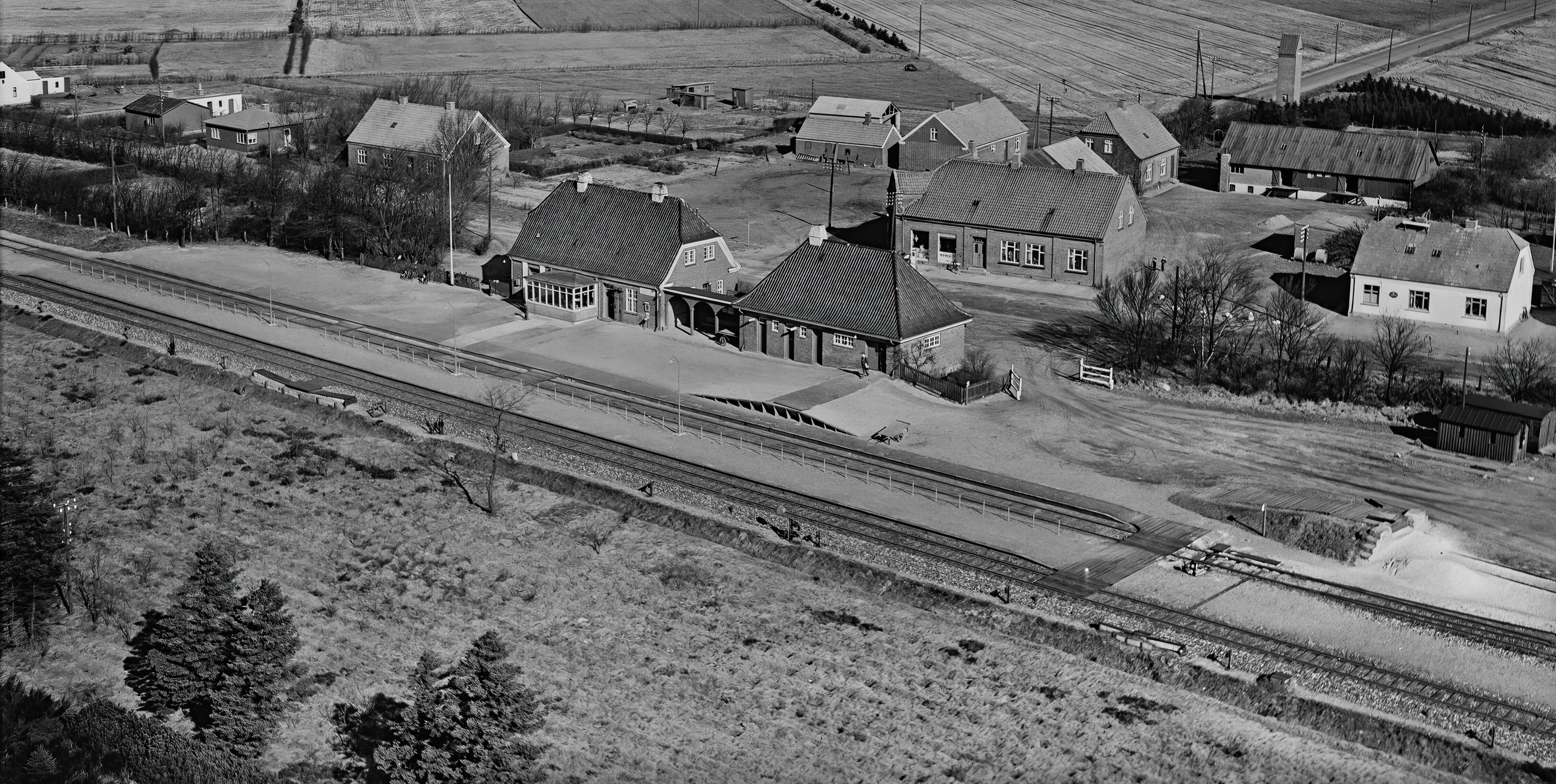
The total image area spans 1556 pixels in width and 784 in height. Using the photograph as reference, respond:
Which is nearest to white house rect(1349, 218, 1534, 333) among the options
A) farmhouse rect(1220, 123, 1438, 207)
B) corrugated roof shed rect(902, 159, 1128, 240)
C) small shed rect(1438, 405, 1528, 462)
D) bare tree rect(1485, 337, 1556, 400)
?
bare tree rect(1485, 337, 1556, 400)

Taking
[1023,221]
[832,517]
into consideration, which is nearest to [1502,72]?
[1023,221]

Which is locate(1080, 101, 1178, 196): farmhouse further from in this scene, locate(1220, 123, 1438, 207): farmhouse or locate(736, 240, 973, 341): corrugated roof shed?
locate(736, 240, 973, 341): corrugated roof shed

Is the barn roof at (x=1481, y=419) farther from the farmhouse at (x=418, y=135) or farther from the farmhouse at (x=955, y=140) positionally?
the farmhouse at (x=418, y=135)

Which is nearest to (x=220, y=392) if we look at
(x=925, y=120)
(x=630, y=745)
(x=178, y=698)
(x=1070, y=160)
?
(x=178, y=698)

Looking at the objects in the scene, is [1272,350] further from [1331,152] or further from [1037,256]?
[1331,152]

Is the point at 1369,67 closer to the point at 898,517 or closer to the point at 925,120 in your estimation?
the point at 925,120

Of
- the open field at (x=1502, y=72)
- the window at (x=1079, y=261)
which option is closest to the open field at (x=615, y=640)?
the window at (x=1079, y=261)
